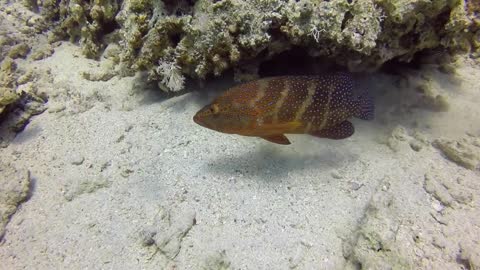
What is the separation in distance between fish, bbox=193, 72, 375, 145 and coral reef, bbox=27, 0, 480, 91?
1.77 feet

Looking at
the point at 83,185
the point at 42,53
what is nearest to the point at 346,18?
the point at 83,185

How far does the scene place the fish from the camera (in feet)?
11.0

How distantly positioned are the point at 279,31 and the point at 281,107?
3.65 feet

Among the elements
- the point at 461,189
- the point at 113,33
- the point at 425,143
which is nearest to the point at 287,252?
the point at 461,189

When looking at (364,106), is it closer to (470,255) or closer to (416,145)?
(416,145)

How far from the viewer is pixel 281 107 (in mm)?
3396

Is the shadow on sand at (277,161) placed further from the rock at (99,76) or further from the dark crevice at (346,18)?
the rock at (99,76)

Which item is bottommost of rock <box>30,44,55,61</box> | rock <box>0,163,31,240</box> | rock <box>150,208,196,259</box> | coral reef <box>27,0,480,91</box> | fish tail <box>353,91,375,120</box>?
rock <box>0,163,31,240</box>

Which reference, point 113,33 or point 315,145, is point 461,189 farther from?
point 113,33

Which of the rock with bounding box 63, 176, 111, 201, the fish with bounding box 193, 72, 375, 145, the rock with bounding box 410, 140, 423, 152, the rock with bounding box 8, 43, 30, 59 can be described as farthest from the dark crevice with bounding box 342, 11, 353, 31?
the rock with bounding box 8, 43, 30, 59

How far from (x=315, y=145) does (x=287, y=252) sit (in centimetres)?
171

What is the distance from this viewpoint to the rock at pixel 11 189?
3658mm

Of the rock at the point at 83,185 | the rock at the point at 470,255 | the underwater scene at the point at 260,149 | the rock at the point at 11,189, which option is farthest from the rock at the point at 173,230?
the rock at the point at 470,255

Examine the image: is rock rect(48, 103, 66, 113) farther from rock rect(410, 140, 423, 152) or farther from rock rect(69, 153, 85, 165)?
rock rect(410, 140, 423, 152)
